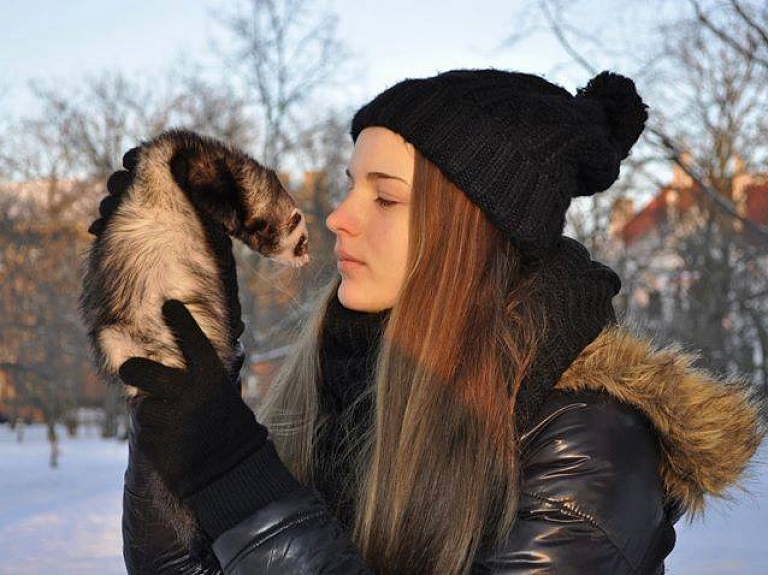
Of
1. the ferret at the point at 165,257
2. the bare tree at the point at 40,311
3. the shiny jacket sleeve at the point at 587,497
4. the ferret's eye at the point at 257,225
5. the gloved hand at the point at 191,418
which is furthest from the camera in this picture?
the bare tree at the point at 40,311

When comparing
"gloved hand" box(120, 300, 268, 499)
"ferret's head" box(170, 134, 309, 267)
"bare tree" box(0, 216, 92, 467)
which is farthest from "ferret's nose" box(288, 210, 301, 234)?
"bare tree" box(0, 216, 92, 467)

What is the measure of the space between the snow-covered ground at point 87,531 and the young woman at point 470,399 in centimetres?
272

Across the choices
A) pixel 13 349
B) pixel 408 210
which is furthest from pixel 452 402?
pixel 13 349

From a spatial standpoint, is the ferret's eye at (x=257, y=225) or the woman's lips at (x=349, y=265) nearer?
the woman's lips at (x=349, y=265)

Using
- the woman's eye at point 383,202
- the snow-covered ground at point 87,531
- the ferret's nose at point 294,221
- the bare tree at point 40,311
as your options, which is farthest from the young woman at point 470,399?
the bare tree at point 40,311

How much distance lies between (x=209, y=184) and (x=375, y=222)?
1.13 feet

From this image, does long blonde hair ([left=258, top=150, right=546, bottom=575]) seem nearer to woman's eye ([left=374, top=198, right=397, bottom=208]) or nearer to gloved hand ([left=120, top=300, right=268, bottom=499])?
woman's eye ([left=374, top=198, right=397, bottom=208])

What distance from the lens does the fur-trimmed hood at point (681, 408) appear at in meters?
1.56

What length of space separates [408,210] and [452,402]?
369mm

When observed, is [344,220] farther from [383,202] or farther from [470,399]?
[470,399]

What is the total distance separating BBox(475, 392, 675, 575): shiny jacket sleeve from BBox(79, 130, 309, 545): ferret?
58cm

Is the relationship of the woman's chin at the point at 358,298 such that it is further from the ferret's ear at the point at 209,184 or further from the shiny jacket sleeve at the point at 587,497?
the shiny jacket sleeve at the point at 587,497

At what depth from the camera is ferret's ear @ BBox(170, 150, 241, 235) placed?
69.5 inches

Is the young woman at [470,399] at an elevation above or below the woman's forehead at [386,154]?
below
